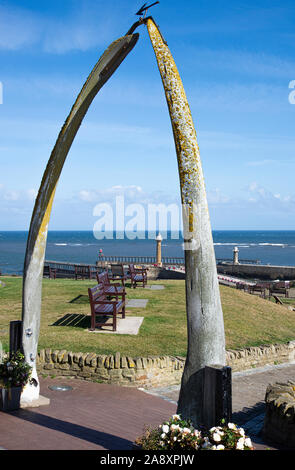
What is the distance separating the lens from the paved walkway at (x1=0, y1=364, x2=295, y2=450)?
4691 millimetres

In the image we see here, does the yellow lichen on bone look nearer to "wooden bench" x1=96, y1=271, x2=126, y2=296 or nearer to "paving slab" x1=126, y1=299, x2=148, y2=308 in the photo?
"wooden bench" x1=96, y1=271, x2=126, y2=296

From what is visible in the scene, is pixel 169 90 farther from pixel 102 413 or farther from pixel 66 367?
pixel 66 367

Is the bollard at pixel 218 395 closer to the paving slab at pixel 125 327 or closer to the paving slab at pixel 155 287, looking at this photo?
the paving slab at pixel 125 327

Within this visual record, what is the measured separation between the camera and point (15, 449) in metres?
4.39

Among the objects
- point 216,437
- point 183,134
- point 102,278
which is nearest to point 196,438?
point 216,437

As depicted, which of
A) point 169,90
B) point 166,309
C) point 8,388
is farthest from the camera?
point 166,309

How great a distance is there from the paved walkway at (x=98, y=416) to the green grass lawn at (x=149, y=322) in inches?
53.3

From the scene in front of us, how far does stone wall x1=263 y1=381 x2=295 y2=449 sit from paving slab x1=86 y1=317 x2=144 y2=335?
430cm

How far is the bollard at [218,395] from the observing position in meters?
3.95

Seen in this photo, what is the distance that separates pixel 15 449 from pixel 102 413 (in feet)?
5.27

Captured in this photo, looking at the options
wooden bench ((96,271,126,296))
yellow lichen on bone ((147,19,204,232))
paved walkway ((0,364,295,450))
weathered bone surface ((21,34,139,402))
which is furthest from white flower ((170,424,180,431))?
wooden bench ((96,271,126,296))

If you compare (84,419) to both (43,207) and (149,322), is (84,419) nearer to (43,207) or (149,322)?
(43,207)
